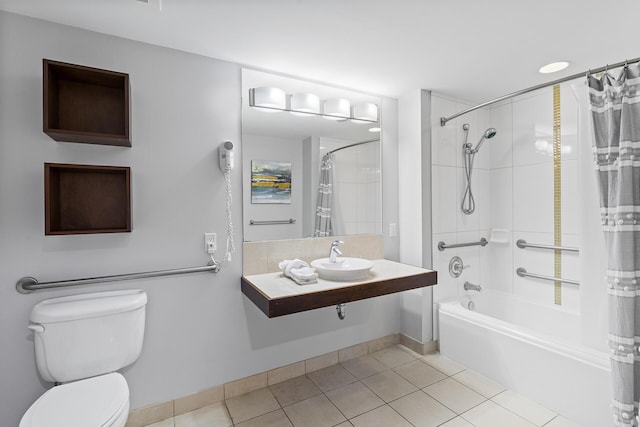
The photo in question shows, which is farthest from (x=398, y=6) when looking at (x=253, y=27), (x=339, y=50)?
(x=253, y=27)

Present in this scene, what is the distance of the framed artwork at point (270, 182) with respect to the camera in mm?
2115

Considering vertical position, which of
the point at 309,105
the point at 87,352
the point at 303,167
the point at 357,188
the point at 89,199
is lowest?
the point at 87,352

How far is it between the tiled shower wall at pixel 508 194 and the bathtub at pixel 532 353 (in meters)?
0.15

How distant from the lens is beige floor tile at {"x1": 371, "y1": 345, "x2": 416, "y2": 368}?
8.18 ft

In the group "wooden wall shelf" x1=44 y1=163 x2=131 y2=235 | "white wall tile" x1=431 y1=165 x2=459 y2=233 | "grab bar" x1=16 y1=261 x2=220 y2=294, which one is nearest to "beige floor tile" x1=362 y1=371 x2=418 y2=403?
"white wall tile" x1=431 y1=165 x2=459 y2=233

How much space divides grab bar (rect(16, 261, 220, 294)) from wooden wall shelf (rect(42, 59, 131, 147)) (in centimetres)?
74

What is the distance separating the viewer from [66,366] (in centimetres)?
147

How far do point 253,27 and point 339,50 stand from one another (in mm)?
547

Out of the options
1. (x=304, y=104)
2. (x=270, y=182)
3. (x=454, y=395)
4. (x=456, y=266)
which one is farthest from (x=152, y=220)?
(x=456, y=266)

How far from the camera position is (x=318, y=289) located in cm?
178

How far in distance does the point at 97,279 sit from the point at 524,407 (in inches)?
106

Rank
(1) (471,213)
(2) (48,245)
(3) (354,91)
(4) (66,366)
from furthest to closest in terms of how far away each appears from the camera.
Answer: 1. (1) (471,213)
2. (3) (354,91)
3. (2) (48,245)
4. (4) (66,366)

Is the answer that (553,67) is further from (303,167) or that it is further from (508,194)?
(303,167)

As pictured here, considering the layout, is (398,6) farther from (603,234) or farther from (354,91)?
(603,234)
